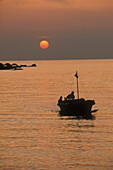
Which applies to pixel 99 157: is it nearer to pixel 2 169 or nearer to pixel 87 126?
pixel 2 169

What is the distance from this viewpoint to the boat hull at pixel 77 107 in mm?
48375

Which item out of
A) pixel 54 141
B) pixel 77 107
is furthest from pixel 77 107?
pixel 54 141

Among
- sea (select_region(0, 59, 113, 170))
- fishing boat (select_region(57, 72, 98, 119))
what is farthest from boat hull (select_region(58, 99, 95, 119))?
sea (select_region(0, 59, 113, 170))

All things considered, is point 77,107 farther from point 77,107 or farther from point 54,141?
point 54,141

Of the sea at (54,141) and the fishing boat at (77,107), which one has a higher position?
the fishing boat at (77,107)

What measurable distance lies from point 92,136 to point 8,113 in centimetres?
1884

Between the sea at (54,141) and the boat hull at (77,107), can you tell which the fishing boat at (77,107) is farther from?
the sea at (54,141)

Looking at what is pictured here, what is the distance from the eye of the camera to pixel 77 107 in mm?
48656

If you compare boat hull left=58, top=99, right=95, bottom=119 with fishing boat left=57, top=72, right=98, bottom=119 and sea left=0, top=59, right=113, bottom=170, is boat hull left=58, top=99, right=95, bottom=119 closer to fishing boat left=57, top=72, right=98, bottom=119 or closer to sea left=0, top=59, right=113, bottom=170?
fishing boat left=57, top=72, right=98, bottom=119

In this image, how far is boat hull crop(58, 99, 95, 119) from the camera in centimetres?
4838

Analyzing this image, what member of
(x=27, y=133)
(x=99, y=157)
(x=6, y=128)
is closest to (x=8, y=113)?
(x=6, y=128)

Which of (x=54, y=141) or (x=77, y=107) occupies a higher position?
(x=77, y=107)

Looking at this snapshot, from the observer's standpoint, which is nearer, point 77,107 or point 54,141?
point 54,141

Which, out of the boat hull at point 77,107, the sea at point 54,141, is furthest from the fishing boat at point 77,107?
the sea at point 54,141
